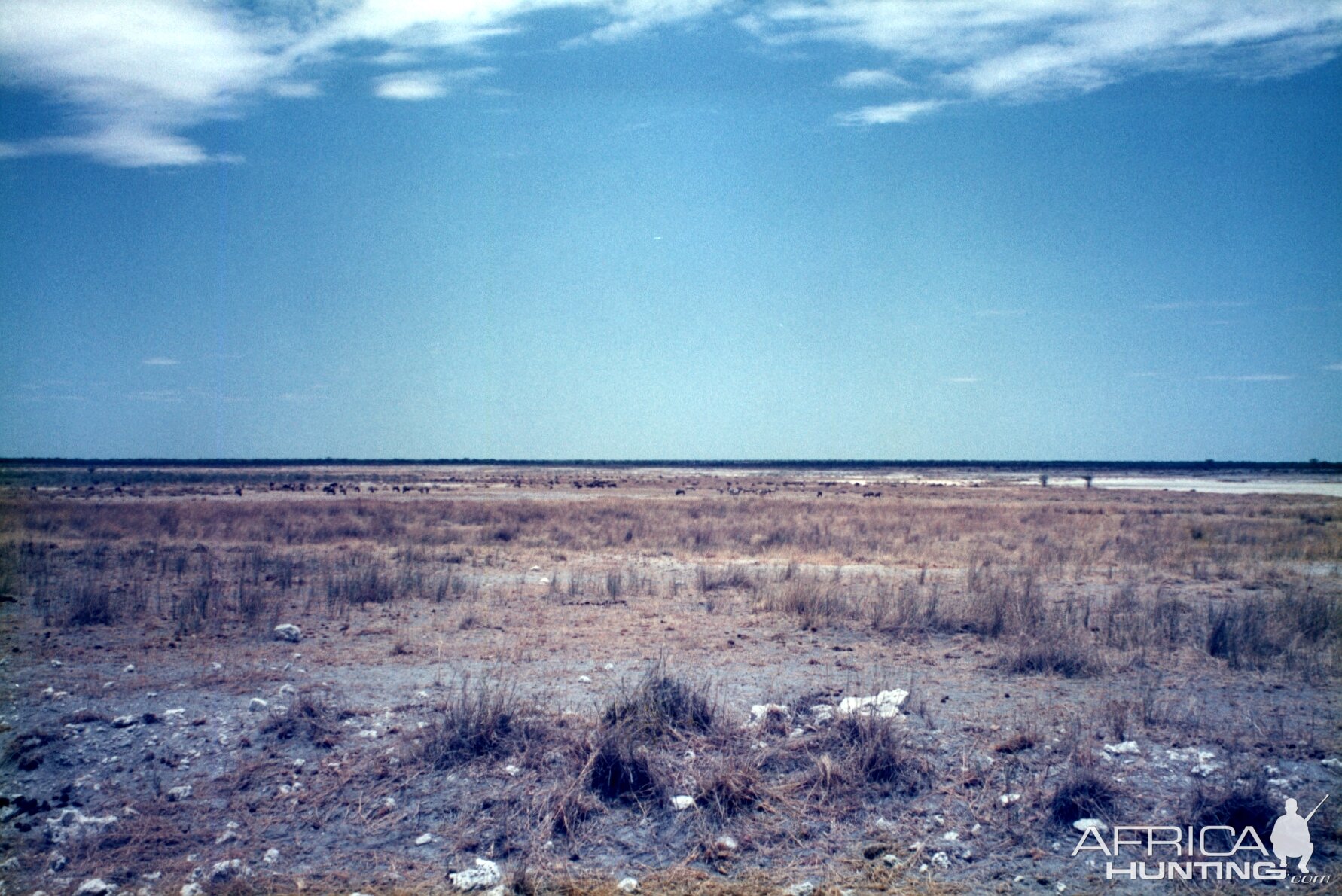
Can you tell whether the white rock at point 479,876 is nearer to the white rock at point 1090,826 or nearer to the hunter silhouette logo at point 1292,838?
the white rock at point 1090,826

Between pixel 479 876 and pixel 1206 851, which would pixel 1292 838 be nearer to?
pixel 1206 851

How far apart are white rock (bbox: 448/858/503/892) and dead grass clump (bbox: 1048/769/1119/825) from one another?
3.62m

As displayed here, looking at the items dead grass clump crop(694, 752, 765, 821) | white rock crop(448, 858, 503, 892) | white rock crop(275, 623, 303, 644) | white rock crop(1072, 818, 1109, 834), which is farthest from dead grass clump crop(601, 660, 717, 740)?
white rock crop(275, 623, 303, 644)

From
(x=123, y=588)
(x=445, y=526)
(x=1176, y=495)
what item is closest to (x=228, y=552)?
(x=123, y=588)

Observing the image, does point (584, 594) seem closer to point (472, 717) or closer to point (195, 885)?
point (472, 717)

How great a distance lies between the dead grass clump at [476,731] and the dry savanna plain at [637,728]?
0.07 ft

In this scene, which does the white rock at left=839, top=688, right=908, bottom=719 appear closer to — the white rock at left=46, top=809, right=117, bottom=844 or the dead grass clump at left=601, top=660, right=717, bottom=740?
the dead grass clump at left=601, top=660, right=717, bottom=740

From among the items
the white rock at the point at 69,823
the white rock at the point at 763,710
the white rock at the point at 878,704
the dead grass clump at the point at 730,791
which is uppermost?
the white rock at the point at 878,704

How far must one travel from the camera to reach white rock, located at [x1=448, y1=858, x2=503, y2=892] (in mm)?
4918

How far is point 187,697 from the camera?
7816mm

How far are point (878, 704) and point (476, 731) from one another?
3445 millimetres

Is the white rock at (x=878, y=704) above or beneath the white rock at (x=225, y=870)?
above

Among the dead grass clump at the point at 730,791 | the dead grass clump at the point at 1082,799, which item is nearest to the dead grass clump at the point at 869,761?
the dead grass clump at the point at 730,791

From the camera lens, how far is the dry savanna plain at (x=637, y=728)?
5227 millimetres
